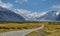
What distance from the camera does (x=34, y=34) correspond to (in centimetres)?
1891

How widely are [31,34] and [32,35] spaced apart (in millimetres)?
113

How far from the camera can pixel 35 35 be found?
1889 centimetres

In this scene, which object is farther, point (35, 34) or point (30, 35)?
point (35, 34)

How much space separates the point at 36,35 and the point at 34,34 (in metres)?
0.38

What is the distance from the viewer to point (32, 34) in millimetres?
18641

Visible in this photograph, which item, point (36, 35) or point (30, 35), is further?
point (36, 35)

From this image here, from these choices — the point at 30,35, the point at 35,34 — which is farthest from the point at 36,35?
the point at 30,35

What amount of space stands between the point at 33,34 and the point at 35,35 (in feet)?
0.68

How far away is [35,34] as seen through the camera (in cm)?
1909

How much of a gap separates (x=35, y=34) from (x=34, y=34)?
0.21 m

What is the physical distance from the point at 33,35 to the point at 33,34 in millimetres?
243

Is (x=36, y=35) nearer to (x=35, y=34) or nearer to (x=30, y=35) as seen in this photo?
(x=35, y=34)

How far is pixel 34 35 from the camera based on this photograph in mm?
18703

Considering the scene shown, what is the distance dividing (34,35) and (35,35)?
206mm
